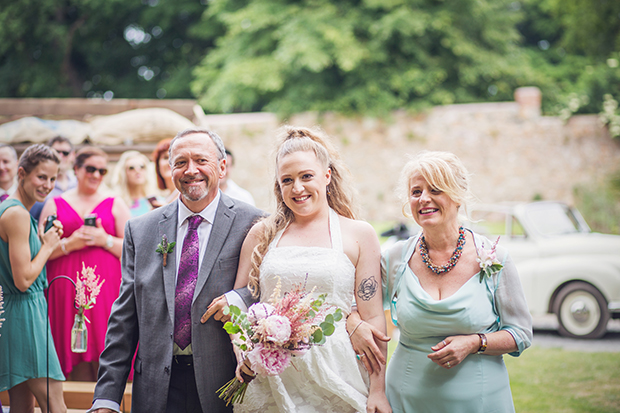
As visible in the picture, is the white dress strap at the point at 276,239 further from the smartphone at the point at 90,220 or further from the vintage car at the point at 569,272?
the vintage car at the point at 569,272

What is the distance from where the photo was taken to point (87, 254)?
4.09 metres

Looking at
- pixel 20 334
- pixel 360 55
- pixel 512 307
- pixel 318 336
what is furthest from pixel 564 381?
pixel 360 55

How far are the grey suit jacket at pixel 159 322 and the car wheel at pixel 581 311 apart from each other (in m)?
6.43

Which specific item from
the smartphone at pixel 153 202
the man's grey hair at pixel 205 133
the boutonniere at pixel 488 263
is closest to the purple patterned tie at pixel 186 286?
the man's grey hair at pixel 205 133

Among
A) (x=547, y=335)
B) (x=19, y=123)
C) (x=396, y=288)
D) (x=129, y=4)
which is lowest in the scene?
(x=547, y=335)

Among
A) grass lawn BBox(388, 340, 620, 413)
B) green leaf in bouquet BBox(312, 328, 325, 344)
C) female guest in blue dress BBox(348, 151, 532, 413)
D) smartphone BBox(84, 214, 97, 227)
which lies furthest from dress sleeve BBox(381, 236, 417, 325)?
grass lawn BBox(388, 340, 620, 413)

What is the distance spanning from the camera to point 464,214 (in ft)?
8.87

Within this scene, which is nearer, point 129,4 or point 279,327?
point 279,327

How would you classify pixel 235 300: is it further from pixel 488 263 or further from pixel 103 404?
pixel 488 263

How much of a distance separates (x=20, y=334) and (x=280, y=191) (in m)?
2.06

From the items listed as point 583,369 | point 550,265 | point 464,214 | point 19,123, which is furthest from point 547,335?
point 19,123

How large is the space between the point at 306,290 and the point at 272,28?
1685 centimetres

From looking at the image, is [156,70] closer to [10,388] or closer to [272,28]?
[272,28]

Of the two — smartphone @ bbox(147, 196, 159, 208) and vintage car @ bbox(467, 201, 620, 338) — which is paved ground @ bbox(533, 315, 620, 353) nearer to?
vintage car @ bbox(467, 201, 620, 338)
